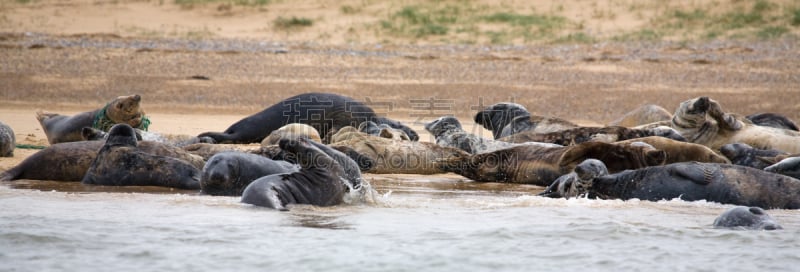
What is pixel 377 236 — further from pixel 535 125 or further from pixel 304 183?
pixel 535 125

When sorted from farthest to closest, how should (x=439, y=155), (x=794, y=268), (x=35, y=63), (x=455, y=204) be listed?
(x=35, y=63)
(x=439, y=155)
(x=455, y=204)
(x=794, y=268)

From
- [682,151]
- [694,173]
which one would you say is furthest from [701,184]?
[682,151]

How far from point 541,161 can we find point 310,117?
3135 mm

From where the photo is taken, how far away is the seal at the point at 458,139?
9.77 meters

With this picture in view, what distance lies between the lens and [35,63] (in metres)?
19.2

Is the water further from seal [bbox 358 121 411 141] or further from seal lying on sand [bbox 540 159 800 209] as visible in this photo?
seal [bbox 358 121 411 141]

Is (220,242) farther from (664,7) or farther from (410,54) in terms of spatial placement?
(664,7)

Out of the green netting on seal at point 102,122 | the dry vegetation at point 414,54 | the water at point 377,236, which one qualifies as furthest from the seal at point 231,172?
the dry vegetation at point 414,54

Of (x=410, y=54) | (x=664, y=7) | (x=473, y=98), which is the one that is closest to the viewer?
(x=473, y=98)

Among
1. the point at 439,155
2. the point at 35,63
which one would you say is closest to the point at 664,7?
the point at 35,63

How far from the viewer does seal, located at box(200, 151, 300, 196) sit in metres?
7.09

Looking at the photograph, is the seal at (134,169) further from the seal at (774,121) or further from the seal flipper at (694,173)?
the seal at (774,121)

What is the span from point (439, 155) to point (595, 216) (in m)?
2.89

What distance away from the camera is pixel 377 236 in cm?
588
